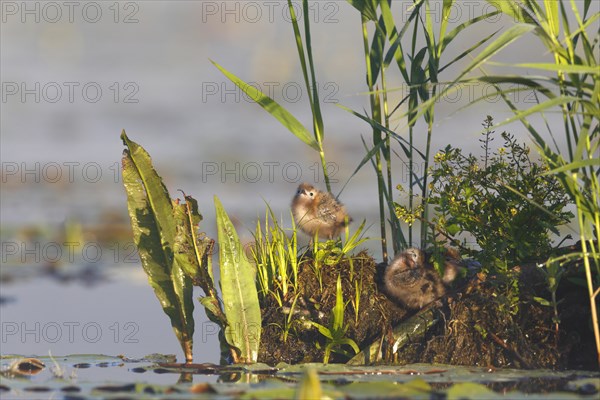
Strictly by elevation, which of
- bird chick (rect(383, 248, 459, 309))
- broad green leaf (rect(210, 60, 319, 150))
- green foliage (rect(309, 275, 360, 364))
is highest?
broad green leaf (rect(210, 60, 319, 150))

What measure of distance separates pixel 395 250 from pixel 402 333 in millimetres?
951

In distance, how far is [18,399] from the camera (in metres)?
4.99

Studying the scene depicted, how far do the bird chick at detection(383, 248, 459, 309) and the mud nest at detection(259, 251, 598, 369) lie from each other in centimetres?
10

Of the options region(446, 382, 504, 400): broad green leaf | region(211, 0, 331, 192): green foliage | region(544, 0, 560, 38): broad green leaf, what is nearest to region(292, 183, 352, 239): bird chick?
region(211, 0, 331, 192): green foliage

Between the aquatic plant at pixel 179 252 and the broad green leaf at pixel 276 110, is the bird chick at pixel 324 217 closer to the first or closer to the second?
the broad green leaf at pixel 276 110

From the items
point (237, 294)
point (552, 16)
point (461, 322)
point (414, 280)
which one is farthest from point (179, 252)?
point (552, 16)

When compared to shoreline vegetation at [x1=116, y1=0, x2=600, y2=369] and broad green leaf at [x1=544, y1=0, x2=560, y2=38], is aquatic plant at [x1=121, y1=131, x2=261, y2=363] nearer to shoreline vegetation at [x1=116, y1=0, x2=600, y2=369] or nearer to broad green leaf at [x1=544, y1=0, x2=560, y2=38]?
shoreline vegetation at [x1=116, y1=0, x2=600, y2=369]

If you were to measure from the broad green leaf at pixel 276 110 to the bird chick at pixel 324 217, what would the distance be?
57 centimetres

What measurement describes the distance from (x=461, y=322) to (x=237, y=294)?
1.53 metres

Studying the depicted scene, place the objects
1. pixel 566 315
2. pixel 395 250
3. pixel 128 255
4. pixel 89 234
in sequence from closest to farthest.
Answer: pixel 566 315 < pixel 395 250 < pixel 128 255 < pixel 89 234

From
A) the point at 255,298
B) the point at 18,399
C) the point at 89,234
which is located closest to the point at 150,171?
the point at 255,298

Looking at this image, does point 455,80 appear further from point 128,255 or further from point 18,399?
point 128,255

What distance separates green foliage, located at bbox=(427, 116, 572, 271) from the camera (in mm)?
6414

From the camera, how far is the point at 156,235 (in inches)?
265
